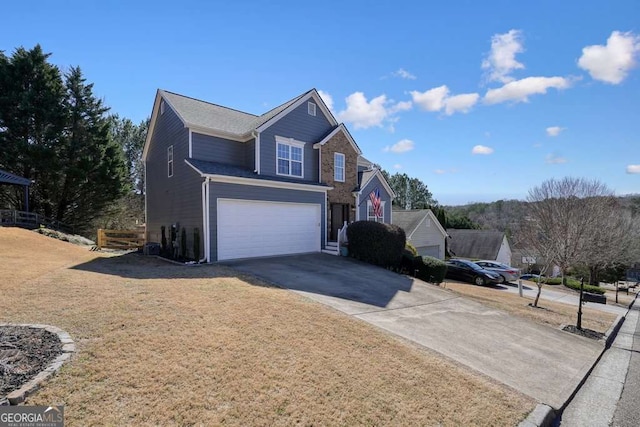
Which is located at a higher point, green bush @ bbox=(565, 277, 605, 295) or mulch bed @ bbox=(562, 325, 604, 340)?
mulch bed @ bbox=(562, 325, 604, 340)

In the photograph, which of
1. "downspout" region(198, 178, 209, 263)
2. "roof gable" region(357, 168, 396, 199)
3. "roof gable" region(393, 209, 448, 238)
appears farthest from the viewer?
"roof gable" region(393, 209, 448, 238)

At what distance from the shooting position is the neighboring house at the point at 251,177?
13562mm

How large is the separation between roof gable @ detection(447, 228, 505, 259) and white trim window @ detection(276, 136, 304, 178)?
100ft

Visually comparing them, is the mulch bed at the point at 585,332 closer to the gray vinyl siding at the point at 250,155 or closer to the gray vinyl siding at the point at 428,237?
the gray vinyl siding at the point at 250,155

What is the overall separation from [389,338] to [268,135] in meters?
12.2

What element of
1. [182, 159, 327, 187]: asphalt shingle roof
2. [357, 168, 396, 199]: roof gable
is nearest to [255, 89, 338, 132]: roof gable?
[182, 159, 327, 187]: asphalt shingle roof

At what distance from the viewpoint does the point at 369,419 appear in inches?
144

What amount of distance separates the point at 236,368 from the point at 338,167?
1566 centimetres

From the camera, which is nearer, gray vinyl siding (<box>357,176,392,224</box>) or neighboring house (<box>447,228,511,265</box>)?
gray vinyl siding (<box>357,176,392,224</box>)

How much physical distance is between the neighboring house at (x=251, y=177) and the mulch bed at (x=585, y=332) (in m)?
10.2

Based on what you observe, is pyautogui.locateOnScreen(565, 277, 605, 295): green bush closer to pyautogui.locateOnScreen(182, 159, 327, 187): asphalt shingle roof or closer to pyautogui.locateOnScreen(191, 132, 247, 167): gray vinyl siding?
pyautogui.locateOnScreen(182, 159, 327, 187): asphalt shingle roof

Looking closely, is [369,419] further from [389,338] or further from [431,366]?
[389,338]

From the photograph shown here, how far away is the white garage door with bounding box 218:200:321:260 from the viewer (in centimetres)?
1342
